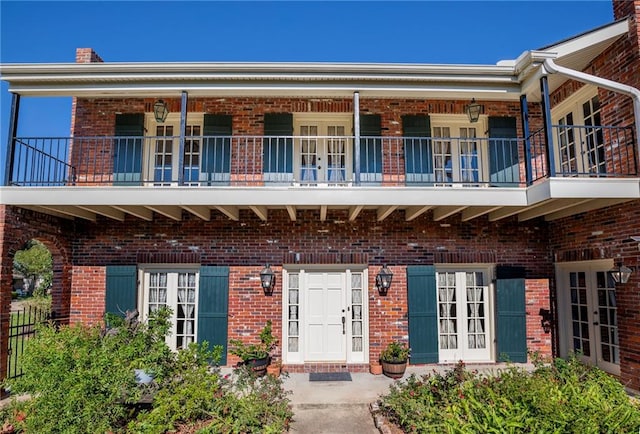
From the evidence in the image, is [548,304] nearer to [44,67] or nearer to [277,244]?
[277,244]

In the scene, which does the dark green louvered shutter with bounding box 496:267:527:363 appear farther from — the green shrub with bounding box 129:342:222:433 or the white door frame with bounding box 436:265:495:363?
the green shrub with bounding box 129:342:222:433

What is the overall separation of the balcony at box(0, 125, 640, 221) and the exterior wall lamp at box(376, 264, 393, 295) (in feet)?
3.69

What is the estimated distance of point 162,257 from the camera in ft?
24.9

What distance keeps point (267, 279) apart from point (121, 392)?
10.6 ft

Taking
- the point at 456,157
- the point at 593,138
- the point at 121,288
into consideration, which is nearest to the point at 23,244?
the point at 121,288

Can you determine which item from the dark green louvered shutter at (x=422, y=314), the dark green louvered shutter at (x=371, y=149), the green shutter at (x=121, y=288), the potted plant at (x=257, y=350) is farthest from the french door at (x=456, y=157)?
the green shutter at (x=121, y=288)

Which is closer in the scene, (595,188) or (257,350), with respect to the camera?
(595,188)

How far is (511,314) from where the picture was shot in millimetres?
7613

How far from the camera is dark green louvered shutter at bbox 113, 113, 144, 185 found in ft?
24.8

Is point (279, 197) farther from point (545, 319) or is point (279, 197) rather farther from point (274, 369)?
point (545, 319)

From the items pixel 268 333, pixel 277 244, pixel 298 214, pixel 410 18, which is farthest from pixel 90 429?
pixel 410 18

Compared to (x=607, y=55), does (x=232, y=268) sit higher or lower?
lower

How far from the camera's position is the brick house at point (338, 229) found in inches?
273

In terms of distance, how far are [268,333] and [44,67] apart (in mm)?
6100
